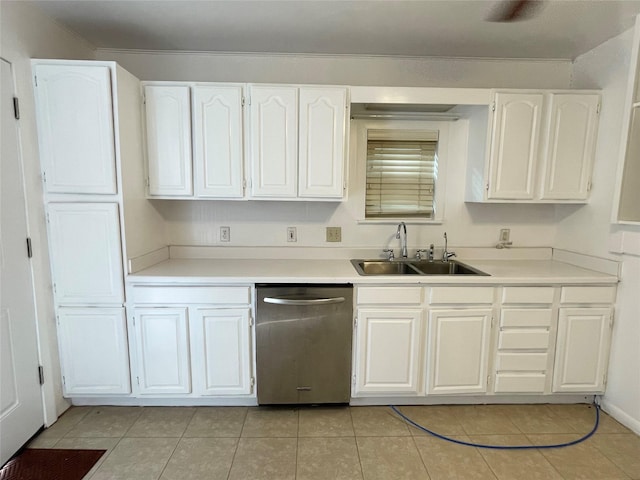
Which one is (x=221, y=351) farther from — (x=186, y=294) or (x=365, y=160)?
(x=365, y=160)

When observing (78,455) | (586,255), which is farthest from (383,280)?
(78,455)

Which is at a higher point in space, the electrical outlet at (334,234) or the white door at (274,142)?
the white door at (274,142)

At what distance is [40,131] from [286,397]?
221 cm

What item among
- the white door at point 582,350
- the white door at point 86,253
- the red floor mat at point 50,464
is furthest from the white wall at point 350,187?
the red floor mat at point 50,464

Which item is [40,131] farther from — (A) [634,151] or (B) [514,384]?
(A) [634,151]

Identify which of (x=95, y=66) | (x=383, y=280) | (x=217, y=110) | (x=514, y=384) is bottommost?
(x=514, y=384)

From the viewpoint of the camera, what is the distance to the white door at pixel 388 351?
2152 millimetres

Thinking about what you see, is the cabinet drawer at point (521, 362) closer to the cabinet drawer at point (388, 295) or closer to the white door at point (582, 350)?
the white door at point (582, 350)

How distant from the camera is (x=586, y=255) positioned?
2420 millimetres

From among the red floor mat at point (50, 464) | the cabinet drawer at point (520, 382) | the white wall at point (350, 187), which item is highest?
the white wall at point (350, 187)

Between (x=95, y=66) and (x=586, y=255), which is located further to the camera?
(x=586, y=255)

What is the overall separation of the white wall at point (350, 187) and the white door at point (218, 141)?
0.34 meters

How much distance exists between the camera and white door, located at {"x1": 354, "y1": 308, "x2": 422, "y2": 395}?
2.15 metres

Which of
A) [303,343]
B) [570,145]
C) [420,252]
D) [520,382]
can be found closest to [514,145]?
[570,145]
